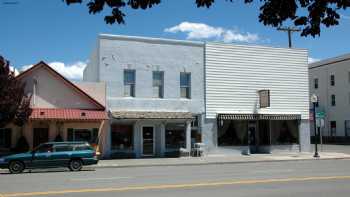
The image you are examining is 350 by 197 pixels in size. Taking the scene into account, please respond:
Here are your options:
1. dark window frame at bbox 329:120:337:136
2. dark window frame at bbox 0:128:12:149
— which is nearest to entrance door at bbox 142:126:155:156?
dark window frame at bbox 0:128:12:149

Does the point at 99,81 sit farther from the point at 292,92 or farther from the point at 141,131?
the point at 292,92

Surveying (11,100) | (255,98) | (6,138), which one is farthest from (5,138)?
(255,98)

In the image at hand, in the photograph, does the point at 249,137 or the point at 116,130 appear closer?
the point at 116,130

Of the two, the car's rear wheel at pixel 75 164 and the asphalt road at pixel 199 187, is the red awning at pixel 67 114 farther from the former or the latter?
the asphalt road at pixel 199 187

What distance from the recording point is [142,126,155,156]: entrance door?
31969 millimetres

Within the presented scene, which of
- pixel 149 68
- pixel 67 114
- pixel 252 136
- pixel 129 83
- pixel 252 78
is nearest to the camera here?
pixel 67 114

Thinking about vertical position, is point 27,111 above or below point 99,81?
below

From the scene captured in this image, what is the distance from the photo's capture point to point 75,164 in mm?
23203

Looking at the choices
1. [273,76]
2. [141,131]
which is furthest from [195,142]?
[273,76]

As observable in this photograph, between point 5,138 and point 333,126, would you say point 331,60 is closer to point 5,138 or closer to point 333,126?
point 333,126

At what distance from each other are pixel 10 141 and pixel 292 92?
64.5ft

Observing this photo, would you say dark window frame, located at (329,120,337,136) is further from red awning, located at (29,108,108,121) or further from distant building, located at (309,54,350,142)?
red awning, located at (29,108,108,121)

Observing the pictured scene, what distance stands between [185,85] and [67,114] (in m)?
8.45

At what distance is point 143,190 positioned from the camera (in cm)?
1378
